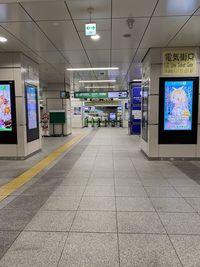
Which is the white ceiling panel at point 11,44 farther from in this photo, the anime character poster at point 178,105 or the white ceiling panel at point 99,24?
the anime character poster at point 178,105

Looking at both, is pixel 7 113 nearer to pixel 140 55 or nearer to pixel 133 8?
pixel 140 55

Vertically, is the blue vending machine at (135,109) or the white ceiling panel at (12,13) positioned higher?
the white ceiling panel at (12,13)

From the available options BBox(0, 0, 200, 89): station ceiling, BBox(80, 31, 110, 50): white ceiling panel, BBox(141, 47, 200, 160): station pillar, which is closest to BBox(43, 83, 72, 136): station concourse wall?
BBox(0, 0, 200, 89): station ceiling

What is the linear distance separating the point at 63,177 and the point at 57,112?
8426 mm

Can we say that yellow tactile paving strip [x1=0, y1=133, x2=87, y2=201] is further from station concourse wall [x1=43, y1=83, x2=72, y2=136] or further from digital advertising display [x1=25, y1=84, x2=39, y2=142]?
station concourse wall [x1=43, y1=83, x2=72, y2=136]

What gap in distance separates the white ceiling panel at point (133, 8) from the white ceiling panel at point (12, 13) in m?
1.62

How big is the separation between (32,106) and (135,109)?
7.54m

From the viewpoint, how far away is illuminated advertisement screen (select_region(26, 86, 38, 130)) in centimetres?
708

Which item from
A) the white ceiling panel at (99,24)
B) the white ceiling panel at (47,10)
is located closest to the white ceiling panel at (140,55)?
the white ceiling panel at (99,24)

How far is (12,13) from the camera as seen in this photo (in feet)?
13.2

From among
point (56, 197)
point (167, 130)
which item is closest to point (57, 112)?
point (167, 130)

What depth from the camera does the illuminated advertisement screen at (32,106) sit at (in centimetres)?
708

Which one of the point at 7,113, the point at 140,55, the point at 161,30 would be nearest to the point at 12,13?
the point at 161,30

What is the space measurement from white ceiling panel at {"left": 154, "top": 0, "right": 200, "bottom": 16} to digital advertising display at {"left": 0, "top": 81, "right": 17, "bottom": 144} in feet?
14.6
